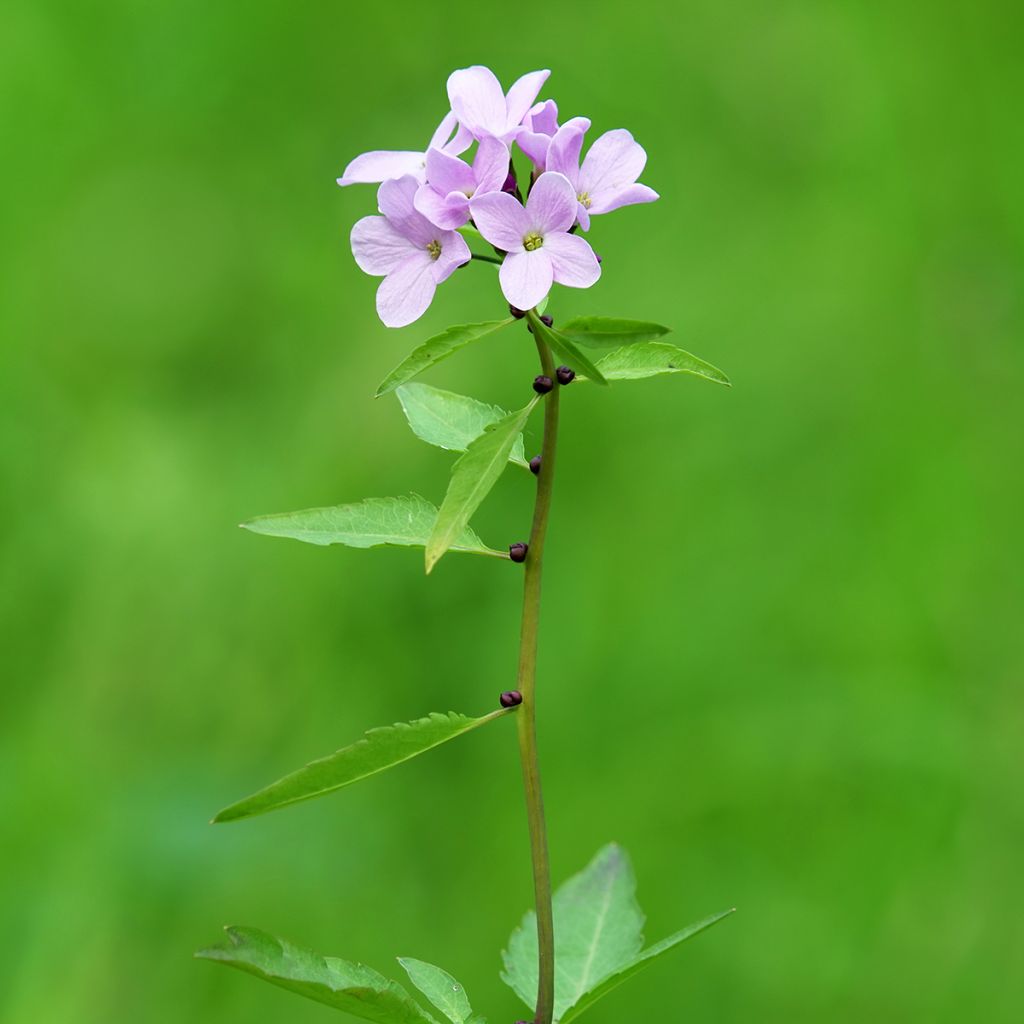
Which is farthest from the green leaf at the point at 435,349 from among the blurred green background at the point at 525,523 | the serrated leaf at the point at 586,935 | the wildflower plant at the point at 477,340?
the blurred green background at the point at 525,523

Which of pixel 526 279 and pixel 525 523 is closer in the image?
pixel 526 279

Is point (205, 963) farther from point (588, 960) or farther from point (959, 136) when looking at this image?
point (959, 136)

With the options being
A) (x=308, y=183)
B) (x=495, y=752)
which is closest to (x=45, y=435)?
(x=308, y=183)

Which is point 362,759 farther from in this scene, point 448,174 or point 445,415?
point 448,174

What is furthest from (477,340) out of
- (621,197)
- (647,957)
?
(647,957)

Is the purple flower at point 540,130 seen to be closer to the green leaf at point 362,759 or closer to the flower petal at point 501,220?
the flower petal at point 501,220

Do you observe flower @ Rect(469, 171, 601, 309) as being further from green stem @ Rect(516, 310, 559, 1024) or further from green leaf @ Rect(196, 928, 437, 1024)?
green leaf @ Rect(196, 928, 437, 1024)
